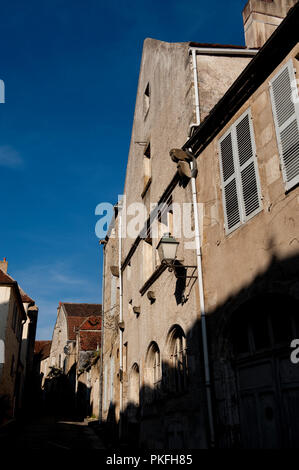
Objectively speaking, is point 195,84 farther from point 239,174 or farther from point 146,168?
point 146,168

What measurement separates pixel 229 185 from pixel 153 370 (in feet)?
17.8

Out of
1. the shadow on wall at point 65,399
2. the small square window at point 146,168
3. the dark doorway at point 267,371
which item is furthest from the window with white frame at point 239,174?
the shadow on wall at point 65,399

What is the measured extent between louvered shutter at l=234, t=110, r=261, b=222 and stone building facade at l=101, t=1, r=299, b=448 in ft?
0.06

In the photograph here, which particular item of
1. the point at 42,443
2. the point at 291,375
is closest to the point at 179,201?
the point at 291,375

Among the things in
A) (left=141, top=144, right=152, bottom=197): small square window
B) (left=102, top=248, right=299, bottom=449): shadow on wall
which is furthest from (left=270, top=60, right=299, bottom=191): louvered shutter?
(left=141, top=144, right=152, bottom=197): small square window

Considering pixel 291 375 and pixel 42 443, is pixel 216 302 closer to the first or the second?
pixel 291 375

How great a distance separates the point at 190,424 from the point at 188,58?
7.22m

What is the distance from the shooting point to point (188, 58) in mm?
9227

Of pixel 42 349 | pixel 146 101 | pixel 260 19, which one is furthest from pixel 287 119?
pixel 42 349

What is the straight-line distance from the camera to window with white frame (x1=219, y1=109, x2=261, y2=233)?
627 centimetres

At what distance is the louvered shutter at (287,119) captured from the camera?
5.40 meters

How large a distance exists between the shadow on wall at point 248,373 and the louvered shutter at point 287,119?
→ 1.14 metres

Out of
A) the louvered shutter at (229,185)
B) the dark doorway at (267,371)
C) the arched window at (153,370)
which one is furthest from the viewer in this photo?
the arched window at (153,370)

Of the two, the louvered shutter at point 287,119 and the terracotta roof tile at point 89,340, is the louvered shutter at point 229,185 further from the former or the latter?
the terracotta roof tile at point 89,340
